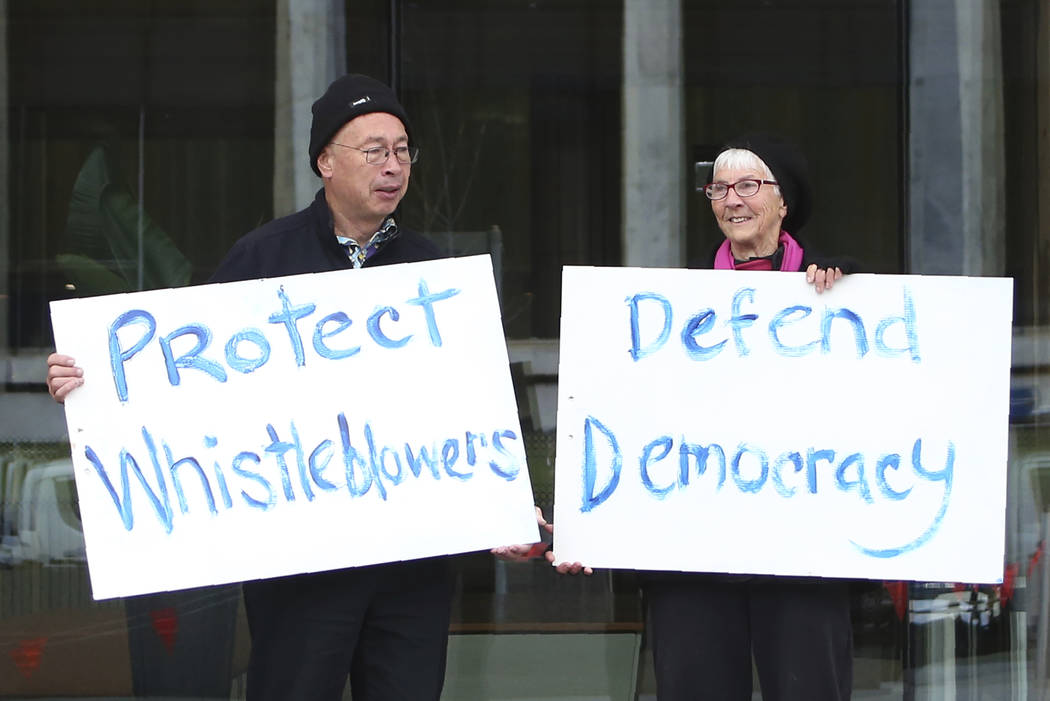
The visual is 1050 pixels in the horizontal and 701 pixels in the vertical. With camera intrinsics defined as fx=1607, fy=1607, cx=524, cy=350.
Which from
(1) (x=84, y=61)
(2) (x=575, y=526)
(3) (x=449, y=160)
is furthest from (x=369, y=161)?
(1) (x=84, y=61)

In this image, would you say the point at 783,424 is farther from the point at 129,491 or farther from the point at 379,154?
the point at 129,491

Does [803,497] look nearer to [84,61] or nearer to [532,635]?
[532,635]

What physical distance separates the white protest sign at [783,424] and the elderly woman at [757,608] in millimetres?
66

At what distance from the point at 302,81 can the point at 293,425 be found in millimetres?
2212

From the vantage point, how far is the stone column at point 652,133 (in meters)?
5.16

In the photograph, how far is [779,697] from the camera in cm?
322

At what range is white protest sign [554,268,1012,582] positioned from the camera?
3.25 m

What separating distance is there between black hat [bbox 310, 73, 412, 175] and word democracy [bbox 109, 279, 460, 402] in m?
0.34

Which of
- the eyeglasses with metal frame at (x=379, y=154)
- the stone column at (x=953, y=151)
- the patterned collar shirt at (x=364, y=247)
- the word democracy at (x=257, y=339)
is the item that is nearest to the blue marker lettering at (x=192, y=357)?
the word democracy at (x=257, y=339)

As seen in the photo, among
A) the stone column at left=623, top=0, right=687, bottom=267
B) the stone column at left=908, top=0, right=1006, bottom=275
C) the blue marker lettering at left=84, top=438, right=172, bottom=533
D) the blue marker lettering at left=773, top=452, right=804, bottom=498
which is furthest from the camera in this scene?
the stone column at left=623, top=0, right=687, bottom=267

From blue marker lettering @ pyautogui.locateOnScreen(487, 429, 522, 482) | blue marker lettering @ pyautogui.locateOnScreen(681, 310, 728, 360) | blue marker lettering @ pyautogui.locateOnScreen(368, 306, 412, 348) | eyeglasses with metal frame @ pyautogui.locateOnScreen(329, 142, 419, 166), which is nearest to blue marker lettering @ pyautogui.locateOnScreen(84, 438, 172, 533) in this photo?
blue marker lettering @ pyautogui.locateOnScreen(368, 306, 412, 348)

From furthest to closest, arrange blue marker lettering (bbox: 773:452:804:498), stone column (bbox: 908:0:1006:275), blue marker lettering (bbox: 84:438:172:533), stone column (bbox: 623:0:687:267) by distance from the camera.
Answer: stone column (bbox: 623:0:687:267) < stone column (bbox: 908:0:1006:275) < blue marker lettering (bbox: 773:452:804:498) < blue marker lettering (bbox: 84:438:172:533)

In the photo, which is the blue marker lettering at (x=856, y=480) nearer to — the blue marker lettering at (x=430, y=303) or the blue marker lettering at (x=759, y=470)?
the blue marker lettering at (x=759, y=470)

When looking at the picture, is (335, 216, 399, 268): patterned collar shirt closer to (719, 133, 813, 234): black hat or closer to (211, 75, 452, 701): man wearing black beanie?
(211, 75, 452, 701): man wearing black beanie
